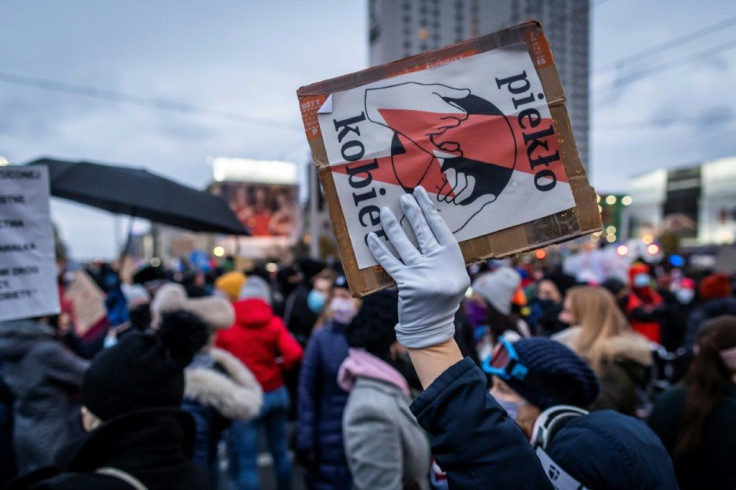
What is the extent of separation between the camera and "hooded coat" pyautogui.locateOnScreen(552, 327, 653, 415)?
2693 mm

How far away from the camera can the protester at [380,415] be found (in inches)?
89.8

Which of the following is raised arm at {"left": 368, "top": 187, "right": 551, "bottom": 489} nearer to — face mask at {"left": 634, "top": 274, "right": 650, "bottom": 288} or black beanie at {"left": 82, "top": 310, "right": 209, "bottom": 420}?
black beanie at {"left": 82, "top": 310, "right": 209, "bottom": 420}

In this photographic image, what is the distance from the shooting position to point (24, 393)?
3221 mm

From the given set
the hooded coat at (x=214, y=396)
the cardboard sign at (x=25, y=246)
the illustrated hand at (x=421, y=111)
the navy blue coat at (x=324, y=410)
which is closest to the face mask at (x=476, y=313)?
the navy blue coat at (x=324, y=410)

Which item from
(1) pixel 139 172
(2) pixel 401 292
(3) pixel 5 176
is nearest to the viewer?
(2) pixel 401 292

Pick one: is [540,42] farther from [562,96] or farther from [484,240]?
[484,240]

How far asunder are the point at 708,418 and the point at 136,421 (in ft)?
8.61

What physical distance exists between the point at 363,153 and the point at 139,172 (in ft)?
11.5

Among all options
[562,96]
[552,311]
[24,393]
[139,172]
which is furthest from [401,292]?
[552,311]

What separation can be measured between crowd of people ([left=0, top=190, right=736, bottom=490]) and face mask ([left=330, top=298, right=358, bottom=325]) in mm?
17

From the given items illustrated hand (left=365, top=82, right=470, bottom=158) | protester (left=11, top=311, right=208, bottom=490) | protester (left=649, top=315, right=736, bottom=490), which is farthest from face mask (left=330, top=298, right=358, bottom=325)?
illustrated hand (left=365, top=82, right=470, bottom=158)

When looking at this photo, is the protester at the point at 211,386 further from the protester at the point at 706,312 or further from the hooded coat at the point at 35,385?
the protester at the point at 706,312

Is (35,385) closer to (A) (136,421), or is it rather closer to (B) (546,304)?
(A) (136,421)

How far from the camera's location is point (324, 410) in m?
3.30
